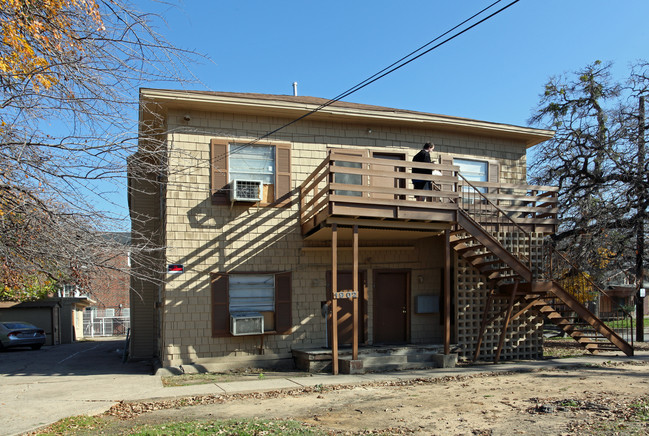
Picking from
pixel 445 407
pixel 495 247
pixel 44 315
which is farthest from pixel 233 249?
pixel 44 315

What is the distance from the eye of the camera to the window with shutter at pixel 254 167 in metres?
13.9

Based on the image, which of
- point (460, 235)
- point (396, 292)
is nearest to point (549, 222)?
point (460, 235)

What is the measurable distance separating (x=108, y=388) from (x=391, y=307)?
7458mm

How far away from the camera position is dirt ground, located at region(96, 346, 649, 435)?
24.6ft

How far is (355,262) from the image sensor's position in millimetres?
12562

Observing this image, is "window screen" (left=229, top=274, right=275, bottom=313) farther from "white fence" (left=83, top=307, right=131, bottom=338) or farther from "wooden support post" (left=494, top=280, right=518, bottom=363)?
"white fence" (left=83, top=307, right=131, bottom=338)

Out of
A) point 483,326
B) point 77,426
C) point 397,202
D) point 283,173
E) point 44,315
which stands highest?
point 283,173

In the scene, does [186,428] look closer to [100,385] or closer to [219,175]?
[100,385]

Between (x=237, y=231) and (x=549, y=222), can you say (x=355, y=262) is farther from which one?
(x=549, y=222)

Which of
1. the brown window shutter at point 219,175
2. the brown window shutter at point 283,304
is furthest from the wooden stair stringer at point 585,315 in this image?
the brown window shutter at point 219,175

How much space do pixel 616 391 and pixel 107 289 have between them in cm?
862

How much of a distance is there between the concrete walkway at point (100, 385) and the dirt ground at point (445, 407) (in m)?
0.53

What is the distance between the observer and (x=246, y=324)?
1338 centimetres

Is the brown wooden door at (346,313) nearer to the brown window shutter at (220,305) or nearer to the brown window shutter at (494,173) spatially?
the brown window shutter at (220,305)
